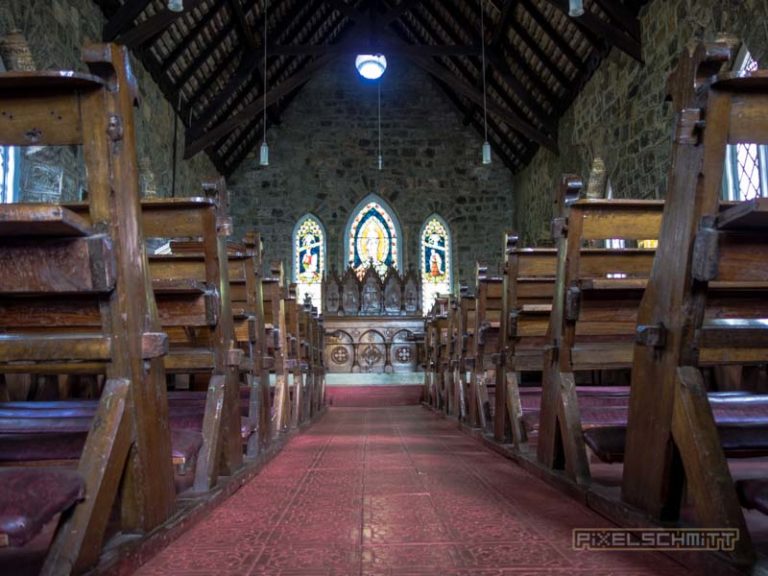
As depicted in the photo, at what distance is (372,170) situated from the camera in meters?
13.8

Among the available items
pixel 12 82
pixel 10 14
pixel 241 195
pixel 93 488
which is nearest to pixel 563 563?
pixel 93 488

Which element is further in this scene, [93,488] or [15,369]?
[15,369]

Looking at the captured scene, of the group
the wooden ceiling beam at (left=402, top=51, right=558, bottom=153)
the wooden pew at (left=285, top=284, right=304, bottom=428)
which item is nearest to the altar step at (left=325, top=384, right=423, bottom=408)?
the wooden pew at (left=285, top=284, right=304, bottom=428)

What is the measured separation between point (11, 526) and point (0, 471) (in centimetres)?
22

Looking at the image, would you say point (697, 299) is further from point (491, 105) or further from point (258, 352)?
point (491, 105)

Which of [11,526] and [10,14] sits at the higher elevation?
[10,14]

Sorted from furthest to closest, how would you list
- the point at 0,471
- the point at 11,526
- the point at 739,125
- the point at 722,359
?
the point at 722,359, the point at 739,125, the point at 0,471, the point at 11,526

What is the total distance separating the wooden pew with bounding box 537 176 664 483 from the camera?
217 centimetres

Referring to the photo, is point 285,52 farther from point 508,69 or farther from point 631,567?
point 631,567

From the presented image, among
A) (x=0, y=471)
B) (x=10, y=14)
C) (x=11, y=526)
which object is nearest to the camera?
(x=11, y=526)

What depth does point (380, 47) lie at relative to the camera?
10.7 metres

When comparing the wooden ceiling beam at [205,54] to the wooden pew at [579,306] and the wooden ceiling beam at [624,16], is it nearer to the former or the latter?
the wooden ceiling beam at [624,16]

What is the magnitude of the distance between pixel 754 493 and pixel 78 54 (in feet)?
24.7

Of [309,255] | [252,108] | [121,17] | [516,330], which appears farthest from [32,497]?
[309,255]
